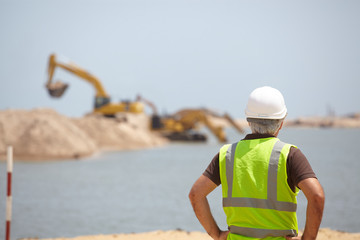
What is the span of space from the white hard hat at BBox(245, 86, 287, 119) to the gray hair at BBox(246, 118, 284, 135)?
24mm

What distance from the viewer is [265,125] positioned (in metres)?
2.46

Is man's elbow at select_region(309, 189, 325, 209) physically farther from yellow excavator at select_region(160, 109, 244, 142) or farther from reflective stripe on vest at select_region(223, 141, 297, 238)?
yellow excavator at select_region(160, 109, 244, 142)

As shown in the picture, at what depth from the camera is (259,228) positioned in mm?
2348

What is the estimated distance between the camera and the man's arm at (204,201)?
96.9 inches

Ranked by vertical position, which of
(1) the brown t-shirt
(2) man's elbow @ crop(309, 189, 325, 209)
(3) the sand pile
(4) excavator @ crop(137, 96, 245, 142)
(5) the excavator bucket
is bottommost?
(4) excavator @ crop(137, 96, 245, 142)

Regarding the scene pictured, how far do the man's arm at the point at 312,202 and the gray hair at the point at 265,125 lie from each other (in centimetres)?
37

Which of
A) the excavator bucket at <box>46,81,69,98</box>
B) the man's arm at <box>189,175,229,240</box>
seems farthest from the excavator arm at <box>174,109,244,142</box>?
the man's arm at <box>189,175,229,240</box>

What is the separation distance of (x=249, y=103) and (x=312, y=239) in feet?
2.49

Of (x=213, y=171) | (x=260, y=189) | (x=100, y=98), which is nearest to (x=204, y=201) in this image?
(x=213, y=171)

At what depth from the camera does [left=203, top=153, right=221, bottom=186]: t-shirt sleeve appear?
2.44 meters

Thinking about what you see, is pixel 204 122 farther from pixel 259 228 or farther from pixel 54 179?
pixel 259 228

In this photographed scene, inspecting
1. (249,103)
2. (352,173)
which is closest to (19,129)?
(352,173)

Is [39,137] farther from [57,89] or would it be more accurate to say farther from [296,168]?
[296,168]

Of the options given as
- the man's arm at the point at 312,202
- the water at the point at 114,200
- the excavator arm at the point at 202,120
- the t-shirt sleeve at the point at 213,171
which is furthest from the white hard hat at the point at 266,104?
the excavator arm at the point at 202,120
